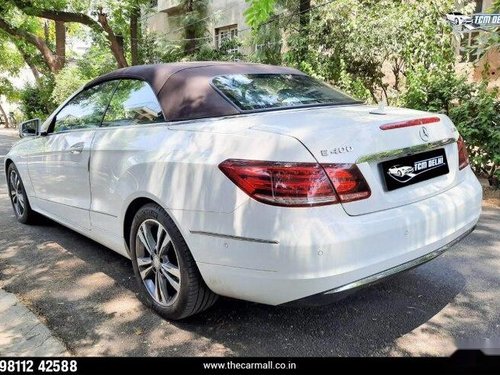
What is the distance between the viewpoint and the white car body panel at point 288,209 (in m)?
2.19

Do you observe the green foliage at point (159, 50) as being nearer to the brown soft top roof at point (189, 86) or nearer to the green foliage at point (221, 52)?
the green foliage at point (221, 52)

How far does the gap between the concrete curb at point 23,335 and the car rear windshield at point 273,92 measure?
182 cm

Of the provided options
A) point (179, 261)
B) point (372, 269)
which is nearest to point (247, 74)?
point (179, 261)

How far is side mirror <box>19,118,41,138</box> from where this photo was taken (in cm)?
469

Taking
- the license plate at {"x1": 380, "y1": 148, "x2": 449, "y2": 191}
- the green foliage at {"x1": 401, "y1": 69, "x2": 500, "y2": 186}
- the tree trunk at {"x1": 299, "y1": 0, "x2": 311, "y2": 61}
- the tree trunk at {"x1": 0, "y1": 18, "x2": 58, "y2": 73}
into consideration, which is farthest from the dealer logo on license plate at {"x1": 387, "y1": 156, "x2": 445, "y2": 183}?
the tree trunk at {"x1": 0, "y1": 18, "x2": 58, "y2": 73}

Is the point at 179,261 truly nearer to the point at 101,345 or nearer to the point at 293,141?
the point at 101,345

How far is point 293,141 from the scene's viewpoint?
2.27m

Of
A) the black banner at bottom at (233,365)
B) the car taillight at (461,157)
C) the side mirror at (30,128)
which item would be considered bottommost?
the black banner at bottom at (233,365)

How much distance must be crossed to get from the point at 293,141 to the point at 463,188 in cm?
130

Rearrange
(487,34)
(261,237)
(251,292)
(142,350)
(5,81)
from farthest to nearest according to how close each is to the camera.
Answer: (5,81) → (487,34) → (142,350) → (251,292) → (261,237)

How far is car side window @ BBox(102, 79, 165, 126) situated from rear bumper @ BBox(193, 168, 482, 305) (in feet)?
3.57

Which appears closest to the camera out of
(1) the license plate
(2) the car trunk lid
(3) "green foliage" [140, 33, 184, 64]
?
(2) the car trunk lid

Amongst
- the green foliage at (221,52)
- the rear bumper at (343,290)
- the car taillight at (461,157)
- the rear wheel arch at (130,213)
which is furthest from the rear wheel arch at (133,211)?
the green foliage at (221,52)

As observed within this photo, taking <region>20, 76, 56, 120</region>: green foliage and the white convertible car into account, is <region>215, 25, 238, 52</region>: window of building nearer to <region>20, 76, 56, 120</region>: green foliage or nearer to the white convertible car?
<region>20, 76, 56, 120</region>: green foliage
